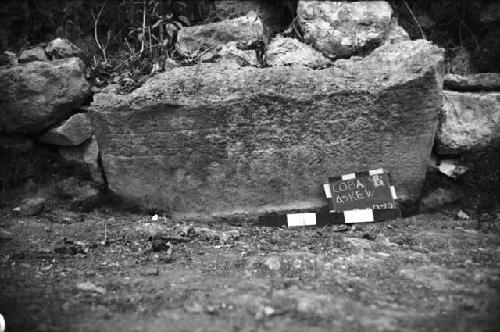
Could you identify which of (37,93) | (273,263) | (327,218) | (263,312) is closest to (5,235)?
(37,93)

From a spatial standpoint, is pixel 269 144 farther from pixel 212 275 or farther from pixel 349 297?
pixel 349 297

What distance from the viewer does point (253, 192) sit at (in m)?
3.24

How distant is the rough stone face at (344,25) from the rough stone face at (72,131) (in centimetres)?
176

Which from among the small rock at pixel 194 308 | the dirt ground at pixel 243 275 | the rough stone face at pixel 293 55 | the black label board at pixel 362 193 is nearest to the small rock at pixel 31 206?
the dirt ground at pixel 243 275

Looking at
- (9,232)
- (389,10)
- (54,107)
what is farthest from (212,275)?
(389,10)

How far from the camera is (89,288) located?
2.28 metres

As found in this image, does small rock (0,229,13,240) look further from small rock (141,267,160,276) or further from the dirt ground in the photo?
small rock (141,267,160,276)

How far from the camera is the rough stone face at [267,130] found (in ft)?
10.1

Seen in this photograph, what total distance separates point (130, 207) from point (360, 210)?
5.21 feet

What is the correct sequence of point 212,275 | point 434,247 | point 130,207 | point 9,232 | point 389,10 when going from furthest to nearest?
point 389,10 < point 130,207 < point 9,232 < point 434,247 < point 212,275

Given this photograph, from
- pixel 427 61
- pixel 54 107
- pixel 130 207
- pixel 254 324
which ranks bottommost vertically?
pixel 130 207

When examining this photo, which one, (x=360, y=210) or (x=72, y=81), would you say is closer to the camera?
(x=360, y=210)

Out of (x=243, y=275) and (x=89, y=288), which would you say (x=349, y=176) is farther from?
(x=89, y=288)

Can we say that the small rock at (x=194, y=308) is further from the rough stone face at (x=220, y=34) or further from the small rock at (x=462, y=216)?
the rough stone face at (x=220, y=34)
